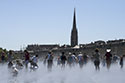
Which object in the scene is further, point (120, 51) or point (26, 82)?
point (120, 51)

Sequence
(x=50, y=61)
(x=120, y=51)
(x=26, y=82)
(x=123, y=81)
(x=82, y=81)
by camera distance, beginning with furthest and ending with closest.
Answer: (x=120, y=51), (x=50, y=61), (x=26, y=82), (x=82, y=81), (x=123, y=81)

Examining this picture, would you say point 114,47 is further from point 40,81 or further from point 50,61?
point 40,81

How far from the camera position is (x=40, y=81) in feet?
47.9

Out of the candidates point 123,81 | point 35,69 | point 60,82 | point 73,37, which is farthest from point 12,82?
point 73,37

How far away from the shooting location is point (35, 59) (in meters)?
22.2

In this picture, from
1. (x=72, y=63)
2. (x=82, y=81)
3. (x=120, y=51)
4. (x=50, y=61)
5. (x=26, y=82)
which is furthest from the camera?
(x=120, y=51)

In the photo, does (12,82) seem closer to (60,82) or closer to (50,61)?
(60,82)

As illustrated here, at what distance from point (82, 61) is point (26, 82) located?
26.9ft

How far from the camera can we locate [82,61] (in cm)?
2219

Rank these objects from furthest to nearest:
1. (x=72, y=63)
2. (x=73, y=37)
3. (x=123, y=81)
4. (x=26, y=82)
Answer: (x=73, y=37), (x=72, y=63), (x=26, y=82), (x=123, y=81)

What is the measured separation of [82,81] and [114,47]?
58919mm

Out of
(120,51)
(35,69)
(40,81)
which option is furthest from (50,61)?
(120,51)

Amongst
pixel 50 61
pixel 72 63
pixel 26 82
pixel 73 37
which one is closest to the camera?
pixel 26 82

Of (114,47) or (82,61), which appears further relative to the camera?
(114,47)
